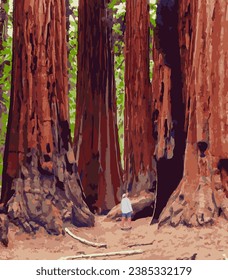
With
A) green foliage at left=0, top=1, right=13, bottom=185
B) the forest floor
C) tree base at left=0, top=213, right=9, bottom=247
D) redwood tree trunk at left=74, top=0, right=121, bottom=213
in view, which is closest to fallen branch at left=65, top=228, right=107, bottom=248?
the forest floor

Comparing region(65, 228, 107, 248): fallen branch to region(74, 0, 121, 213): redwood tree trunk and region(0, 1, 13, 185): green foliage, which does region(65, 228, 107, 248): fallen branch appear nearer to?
region(74, 0, 121, 213): redwood tree trunk

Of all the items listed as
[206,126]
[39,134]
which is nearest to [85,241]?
[39,134]

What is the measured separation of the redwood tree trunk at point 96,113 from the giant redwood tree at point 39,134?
3627mm

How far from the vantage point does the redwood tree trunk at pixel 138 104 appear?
14.2 meters

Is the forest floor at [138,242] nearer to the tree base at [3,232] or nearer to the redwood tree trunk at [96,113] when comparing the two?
the tree base at [3,232]

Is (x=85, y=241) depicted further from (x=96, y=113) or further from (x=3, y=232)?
(x=96, y=113)

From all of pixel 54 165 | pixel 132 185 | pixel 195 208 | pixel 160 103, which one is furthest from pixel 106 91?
pixel 195 208

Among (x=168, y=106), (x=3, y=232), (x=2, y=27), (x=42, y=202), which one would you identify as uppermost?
(x=2, y=27)

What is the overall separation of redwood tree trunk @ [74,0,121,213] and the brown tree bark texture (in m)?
4.71

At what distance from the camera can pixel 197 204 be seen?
939 centimetres

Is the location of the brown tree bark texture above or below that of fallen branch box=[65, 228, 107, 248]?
above

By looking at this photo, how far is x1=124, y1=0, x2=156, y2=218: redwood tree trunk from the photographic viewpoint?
14.2 meters

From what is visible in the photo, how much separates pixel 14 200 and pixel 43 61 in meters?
2.25

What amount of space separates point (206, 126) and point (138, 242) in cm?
198
